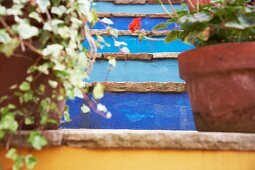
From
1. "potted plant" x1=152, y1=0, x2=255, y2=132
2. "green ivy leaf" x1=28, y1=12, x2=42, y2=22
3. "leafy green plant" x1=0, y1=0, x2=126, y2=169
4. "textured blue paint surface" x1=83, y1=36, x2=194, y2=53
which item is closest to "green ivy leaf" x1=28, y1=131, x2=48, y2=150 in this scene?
"leafy green plant" x1=0, y1=0, x2=126, y2=169

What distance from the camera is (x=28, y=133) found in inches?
49.1

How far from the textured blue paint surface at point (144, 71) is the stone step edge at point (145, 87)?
0.25 metres

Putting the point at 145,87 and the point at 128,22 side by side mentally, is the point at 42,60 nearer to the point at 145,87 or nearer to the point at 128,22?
the point at 145,87

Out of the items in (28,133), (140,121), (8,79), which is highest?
(8,79)

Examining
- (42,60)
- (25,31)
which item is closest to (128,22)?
(42,60)

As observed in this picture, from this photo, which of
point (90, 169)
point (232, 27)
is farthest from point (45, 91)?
point (232, 27)

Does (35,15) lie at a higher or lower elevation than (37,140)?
higher

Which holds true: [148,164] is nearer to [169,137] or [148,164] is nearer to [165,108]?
[169,137]

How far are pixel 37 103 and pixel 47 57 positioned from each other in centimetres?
13

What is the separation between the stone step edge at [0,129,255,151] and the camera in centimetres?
131

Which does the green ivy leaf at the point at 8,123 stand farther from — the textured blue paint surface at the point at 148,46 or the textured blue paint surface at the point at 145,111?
the textured blue paint surface at the point at 148,46

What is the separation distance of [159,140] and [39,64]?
39cm

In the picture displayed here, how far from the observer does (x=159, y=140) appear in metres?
1.31

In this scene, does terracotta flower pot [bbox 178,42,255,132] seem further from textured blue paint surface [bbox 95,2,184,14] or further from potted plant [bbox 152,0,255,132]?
textured blue paint surface [bbox 95,2,184,14]
